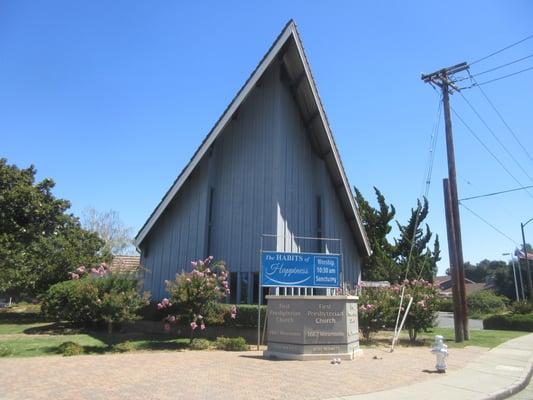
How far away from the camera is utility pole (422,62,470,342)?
19.1 metres

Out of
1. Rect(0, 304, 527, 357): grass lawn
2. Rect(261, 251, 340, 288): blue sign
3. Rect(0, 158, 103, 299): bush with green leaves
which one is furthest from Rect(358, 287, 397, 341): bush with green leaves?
Rect(0, 158, 103, 299): bush with green leaves

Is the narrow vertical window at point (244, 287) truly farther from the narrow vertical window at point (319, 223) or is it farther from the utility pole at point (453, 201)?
the utility pole at point (453, 201)

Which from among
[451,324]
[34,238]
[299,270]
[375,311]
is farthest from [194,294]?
[451,324]

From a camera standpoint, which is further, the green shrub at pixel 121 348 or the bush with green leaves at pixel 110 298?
the bush with green leaves at pixel 110 298

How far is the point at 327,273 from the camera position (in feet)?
49.7

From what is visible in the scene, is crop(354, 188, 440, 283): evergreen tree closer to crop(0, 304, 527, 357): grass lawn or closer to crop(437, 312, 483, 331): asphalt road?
crop(437, 312, 483, 331): asphalt road

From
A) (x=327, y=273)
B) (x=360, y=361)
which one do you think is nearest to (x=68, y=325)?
(x=327, y=273)

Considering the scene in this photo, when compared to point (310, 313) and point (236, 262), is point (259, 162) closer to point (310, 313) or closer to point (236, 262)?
point (236, 262)

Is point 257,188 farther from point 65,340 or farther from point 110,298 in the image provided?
point 65,340

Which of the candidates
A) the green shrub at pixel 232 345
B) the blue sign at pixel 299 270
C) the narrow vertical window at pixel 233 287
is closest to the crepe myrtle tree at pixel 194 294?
the green shrub at pixel 232 345

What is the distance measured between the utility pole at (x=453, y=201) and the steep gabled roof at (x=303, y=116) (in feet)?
13.7

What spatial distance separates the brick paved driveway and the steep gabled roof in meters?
7.94

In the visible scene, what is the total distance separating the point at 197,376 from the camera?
9.38m

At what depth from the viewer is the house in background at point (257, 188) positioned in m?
18.2
